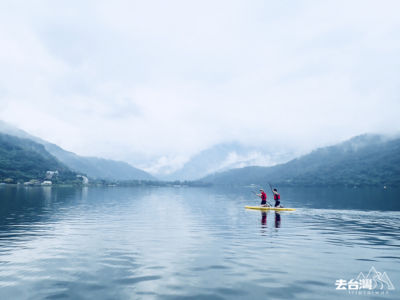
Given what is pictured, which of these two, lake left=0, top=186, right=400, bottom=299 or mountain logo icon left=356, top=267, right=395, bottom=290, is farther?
mountain logo icon left=356, top=267, right=395, bottom=290

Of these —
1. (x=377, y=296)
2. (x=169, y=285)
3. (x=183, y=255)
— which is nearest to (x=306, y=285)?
(x=377, y=296)

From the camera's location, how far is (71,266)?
21.7 metres

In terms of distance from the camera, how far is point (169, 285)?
17797mm

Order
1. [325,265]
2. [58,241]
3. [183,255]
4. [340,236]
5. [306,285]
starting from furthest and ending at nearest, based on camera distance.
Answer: [340,236] < [58,241] < [183,255] < [325,265] < [306,285]

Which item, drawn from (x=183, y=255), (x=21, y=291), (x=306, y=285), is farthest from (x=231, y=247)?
(x=21, y=291)

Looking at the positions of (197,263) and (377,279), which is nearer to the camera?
(377,279)

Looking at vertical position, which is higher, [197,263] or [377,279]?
[377,279]

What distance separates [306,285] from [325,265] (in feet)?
16.8

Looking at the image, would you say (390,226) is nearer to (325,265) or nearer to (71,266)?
(325,265)

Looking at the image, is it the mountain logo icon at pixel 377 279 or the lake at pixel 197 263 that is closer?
the lake at pixel 197 263

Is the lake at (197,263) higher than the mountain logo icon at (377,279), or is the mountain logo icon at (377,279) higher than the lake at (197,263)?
the mountain logo icon at (377,279)

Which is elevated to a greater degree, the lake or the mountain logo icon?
the mountain logo icon

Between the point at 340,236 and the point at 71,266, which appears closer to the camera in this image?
the point at 71,266

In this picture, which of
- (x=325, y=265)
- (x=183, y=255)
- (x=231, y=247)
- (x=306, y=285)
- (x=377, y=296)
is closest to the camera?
(x=377, y=296)
